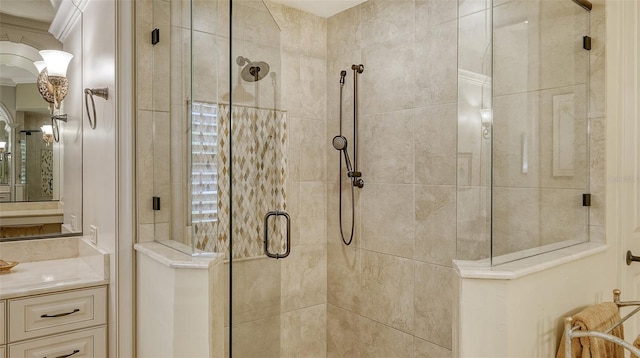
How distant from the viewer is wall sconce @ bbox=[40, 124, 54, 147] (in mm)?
2439

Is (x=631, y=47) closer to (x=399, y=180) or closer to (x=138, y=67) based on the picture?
(x=399, y=180)

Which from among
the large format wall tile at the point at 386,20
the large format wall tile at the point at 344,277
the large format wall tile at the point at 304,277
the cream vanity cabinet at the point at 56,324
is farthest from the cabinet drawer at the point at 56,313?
the large format wall tile at the point at 386,20

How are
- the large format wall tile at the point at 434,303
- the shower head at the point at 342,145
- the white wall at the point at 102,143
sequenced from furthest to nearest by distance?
1. the shower head at the point at 342,145
2. the large format wall tile at the point at 434,303
3. the white wall at the point at 102,143

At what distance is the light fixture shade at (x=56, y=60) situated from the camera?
96.3 inches

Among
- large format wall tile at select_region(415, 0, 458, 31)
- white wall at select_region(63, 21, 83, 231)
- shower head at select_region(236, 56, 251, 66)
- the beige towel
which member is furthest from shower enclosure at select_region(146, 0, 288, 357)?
the beige towel

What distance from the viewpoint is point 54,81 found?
97.0 inches

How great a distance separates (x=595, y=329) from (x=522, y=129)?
808mm

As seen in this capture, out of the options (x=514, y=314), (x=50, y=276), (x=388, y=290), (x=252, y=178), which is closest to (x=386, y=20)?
(x=252, y=178)

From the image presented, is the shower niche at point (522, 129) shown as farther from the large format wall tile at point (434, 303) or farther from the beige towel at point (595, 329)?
the large format wall tile at point (434, 303)

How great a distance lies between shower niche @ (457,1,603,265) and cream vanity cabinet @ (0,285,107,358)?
1835 millimetres

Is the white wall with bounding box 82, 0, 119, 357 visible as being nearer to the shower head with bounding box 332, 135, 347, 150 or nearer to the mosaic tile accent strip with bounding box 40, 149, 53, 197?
the mosaic tile accent strip with bounding box 40, 149, 53, 197

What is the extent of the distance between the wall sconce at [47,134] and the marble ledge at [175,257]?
1.06 metres

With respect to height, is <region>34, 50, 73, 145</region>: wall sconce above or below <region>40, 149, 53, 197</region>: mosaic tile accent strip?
above

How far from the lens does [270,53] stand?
1.89m
